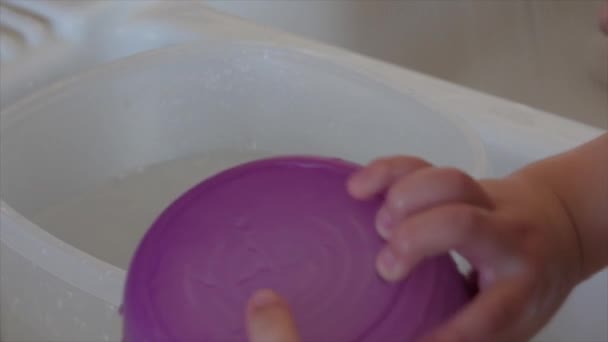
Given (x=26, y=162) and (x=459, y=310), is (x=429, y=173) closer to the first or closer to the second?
(x=459, y=310)

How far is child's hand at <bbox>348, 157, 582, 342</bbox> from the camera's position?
0.93ft

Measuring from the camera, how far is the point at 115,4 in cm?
65

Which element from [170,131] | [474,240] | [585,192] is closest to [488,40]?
[170,131]

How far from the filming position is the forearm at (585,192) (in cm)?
38

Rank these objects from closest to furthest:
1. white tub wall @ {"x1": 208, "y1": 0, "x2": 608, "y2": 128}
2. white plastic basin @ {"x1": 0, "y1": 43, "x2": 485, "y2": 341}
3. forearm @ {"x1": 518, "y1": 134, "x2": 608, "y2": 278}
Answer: forearm @ {"x1": 518, "y1": 134, "x2": 608, "y2": 278}
white plastic basin @ {"x1": 0, "y1": 43, "x2": 485, "y2": 341}
white tub wall @ {"x1": 208, "y1": 0, "x2": 608, "y2": 128}

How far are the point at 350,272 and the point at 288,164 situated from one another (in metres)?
0.05

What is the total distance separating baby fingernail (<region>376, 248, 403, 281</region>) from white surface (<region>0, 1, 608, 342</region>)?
154mm

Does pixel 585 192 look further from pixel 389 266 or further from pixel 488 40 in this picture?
pixel 488 40

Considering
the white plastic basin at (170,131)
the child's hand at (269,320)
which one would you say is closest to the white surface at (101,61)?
the white plastic basin at (170,131)

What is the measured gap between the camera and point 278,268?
0.29m

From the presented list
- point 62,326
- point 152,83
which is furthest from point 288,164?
point 152,83

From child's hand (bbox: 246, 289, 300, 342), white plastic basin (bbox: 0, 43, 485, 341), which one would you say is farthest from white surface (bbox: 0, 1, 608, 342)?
child's hand (bbox: 246, 289, 300, 342)

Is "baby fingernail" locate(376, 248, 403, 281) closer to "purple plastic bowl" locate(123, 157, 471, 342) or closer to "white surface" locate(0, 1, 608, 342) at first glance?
"purple plastic bowl" locate(123, 157, 471, 342)

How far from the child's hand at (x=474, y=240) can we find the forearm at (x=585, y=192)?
0.03 m
